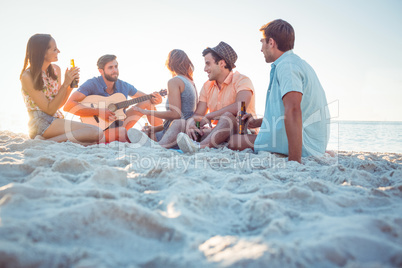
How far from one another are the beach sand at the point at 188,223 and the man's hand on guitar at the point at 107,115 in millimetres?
2970

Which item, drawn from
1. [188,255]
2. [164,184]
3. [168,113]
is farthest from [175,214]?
[168,113]

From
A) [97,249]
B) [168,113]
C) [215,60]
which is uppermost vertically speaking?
[215,60]

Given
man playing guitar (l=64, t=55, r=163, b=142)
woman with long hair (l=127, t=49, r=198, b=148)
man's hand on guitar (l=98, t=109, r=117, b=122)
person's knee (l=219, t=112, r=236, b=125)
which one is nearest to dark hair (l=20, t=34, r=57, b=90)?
man playing guitar (l=64, t=55, r=163, b=142)

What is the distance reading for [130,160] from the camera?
2066 millimetres

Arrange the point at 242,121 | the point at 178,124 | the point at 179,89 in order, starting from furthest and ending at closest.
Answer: the point at 179,89 → the point at 178,124 → the point at 242,121

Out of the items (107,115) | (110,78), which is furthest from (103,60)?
(107,115)

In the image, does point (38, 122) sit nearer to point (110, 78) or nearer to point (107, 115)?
point (107, 115)

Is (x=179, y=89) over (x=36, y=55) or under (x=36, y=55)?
under

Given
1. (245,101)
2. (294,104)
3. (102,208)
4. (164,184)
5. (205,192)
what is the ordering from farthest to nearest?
1. (245,101)
2. (294,104)
3. (164,184)
4. (205,192)
5. (102,208)

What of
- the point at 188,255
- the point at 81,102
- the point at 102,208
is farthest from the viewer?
the point at 81,102

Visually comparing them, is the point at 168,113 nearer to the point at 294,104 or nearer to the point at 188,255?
the point at 294,104

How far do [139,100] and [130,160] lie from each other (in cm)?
283

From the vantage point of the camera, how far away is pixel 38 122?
333 cm

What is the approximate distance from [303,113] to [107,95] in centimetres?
Answer: 340
